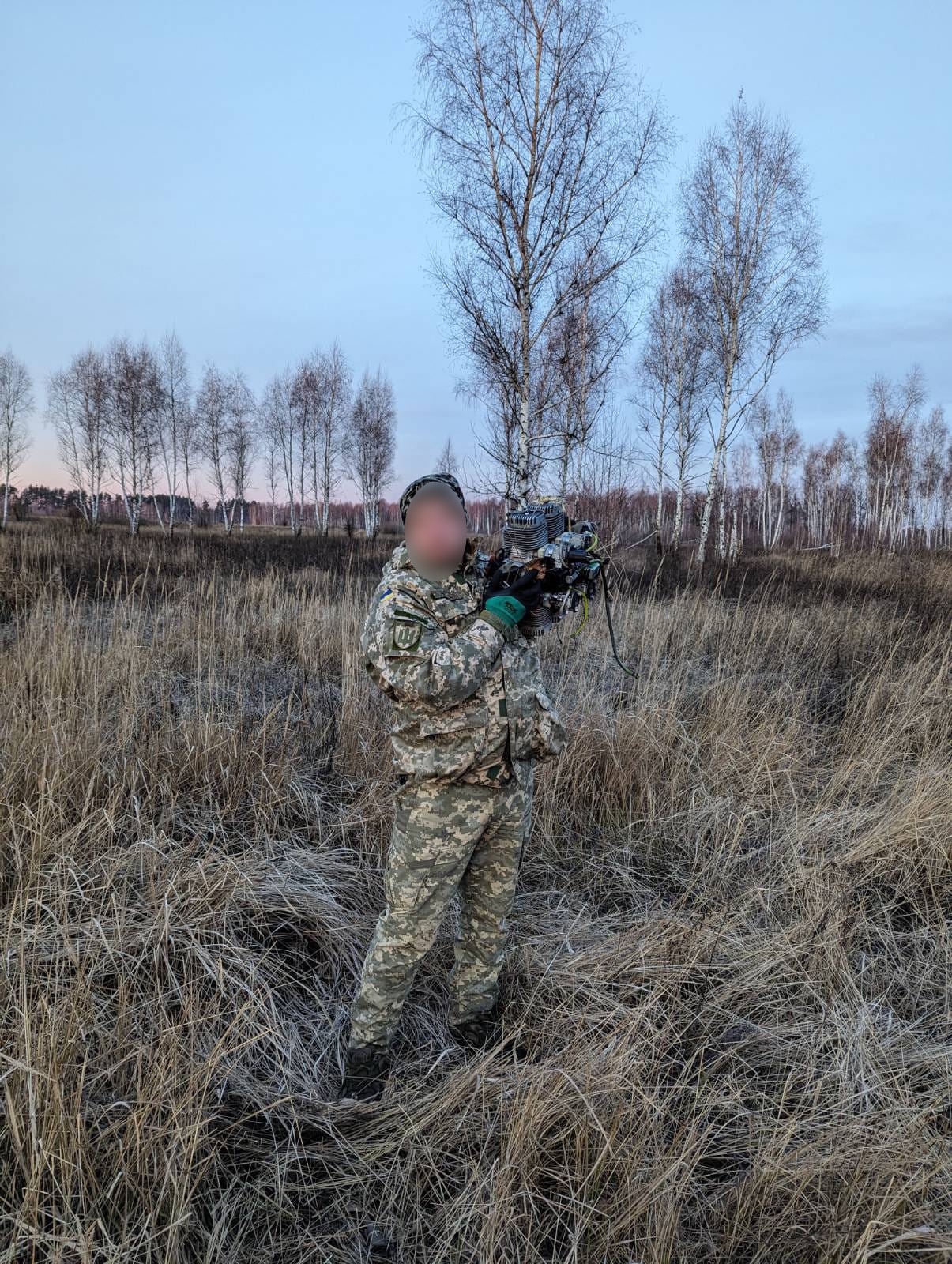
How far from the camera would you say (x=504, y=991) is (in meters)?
2.23

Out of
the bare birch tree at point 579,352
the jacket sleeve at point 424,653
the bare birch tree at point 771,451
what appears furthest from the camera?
the bare birch tree at point 771,451

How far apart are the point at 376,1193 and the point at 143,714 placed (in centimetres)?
268

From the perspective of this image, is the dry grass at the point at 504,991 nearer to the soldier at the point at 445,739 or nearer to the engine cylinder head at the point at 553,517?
the soldier at the point at 445,739

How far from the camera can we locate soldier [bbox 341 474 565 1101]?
1.62 m

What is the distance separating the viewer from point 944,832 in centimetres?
309

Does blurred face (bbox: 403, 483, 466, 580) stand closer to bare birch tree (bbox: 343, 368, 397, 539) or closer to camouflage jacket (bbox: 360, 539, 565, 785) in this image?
camouflage jacket (bbox: 360, 539, 565, 785)

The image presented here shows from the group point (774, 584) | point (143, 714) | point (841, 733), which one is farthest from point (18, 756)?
point (774, 584)

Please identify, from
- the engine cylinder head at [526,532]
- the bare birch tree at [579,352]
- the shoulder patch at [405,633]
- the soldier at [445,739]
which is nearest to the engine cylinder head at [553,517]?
the engine cylinder head at [526,532]

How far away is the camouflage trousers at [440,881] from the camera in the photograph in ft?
5.80

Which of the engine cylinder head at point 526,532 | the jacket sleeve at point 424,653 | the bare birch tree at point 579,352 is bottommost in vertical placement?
the jacket sleeve at point 424,653

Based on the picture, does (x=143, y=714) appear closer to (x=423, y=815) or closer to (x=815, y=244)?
(x=423, y=815)

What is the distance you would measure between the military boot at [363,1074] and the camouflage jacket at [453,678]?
82 cm

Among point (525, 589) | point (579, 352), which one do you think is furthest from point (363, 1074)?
point (579, 352)

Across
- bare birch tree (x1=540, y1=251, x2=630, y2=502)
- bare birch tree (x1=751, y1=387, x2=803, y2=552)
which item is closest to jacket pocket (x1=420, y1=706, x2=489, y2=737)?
bare birch tree (x1=540, y1=251, x2=630, y2=502)
